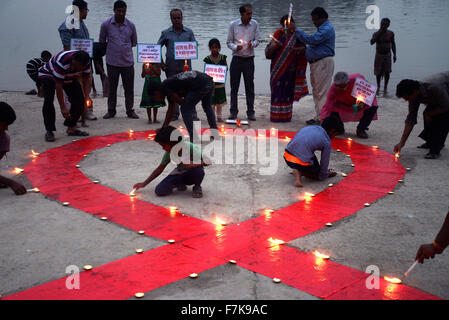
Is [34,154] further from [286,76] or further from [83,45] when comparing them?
[286,76]

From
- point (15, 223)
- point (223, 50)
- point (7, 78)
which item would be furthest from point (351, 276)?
point (223, 50)

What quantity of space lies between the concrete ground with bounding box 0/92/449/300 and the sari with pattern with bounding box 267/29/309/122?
1687mm

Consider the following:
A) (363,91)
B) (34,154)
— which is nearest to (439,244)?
(363,91)

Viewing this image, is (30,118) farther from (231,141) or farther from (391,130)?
(391,130)

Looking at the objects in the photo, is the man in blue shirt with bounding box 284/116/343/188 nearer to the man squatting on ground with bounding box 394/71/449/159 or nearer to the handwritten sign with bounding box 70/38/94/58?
the man squatting on ground with bounding box 394/71/449/159

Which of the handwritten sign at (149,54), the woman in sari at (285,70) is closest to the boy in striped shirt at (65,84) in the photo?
the handwritten sign at (149,54)

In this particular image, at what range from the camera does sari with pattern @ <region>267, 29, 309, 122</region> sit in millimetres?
8086

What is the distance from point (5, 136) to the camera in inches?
201

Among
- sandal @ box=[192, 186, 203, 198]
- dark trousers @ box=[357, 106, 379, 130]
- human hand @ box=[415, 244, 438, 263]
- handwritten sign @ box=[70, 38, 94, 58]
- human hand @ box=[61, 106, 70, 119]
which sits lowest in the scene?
sandal @ box=[192, 186, 203, 198]

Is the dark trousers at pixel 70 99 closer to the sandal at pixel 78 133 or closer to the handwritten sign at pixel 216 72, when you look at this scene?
the sandal at pixel 78 133

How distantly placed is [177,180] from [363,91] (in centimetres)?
354

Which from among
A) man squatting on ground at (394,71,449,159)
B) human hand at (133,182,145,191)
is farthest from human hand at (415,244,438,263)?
man squatting on ground at (394,71,449,159)
